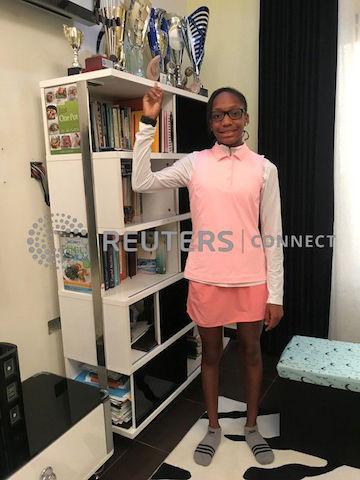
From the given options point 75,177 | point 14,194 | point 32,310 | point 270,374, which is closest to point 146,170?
point 75,177

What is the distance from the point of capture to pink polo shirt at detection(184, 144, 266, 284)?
1.54 metres

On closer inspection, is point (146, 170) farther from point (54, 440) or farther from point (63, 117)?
point (54, 440)

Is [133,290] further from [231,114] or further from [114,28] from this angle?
[114,28]

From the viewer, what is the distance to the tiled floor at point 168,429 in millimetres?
1671

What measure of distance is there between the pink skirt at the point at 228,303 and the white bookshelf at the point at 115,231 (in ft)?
0.96

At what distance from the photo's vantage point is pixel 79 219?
1660mm

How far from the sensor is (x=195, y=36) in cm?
220

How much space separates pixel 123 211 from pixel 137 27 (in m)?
0.86

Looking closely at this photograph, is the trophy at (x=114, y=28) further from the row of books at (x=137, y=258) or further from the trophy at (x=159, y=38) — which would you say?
the row of books at (x=137, y=258)

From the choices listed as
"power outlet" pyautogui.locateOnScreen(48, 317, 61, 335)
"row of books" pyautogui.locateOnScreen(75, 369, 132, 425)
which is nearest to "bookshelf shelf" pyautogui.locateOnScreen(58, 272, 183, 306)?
"power outlet" pyautogui.locateOnScreen(48, 317, 61, 335)

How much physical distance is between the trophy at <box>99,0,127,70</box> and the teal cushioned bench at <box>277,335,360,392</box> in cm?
150

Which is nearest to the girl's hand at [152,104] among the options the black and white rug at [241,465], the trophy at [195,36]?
the trophy at [195,36]

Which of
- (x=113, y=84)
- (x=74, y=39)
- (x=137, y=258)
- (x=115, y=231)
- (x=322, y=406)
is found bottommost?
(x=322, y=406)

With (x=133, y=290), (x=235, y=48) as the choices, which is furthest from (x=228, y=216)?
(x=235, y=48)
